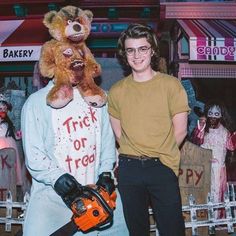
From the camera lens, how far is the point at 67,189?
2.73m

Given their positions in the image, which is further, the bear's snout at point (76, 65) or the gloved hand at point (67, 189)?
the bear's snout at point (76, 65)

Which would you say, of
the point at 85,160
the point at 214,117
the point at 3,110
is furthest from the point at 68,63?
the point at 3,110

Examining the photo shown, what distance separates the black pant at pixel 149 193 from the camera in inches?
119

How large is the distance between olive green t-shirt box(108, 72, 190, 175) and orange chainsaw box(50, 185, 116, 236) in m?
0.40

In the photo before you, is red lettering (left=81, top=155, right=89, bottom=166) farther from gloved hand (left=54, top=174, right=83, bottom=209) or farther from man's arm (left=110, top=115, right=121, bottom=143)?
man's arm (left=110, top=115, right=121, bottom=143)

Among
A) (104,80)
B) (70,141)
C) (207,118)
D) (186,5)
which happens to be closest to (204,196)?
(207,118)

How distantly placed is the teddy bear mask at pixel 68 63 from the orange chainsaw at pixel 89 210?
1.73 ft

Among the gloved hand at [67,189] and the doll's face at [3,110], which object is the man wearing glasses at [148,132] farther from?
the doll's face at [3,110]

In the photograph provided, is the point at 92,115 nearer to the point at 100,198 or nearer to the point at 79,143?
the point at 79,143

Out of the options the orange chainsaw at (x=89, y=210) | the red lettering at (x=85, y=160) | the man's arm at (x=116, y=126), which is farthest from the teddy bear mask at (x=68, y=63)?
the orange chainsaw at (x=89, y=210)

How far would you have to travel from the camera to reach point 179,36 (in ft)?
20.7

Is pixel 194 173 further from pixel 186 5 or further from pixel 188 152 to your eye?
pixel 186 5

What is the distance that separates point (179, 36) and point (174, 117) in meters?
3.45

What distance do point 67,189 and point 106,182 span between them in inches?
10.1
